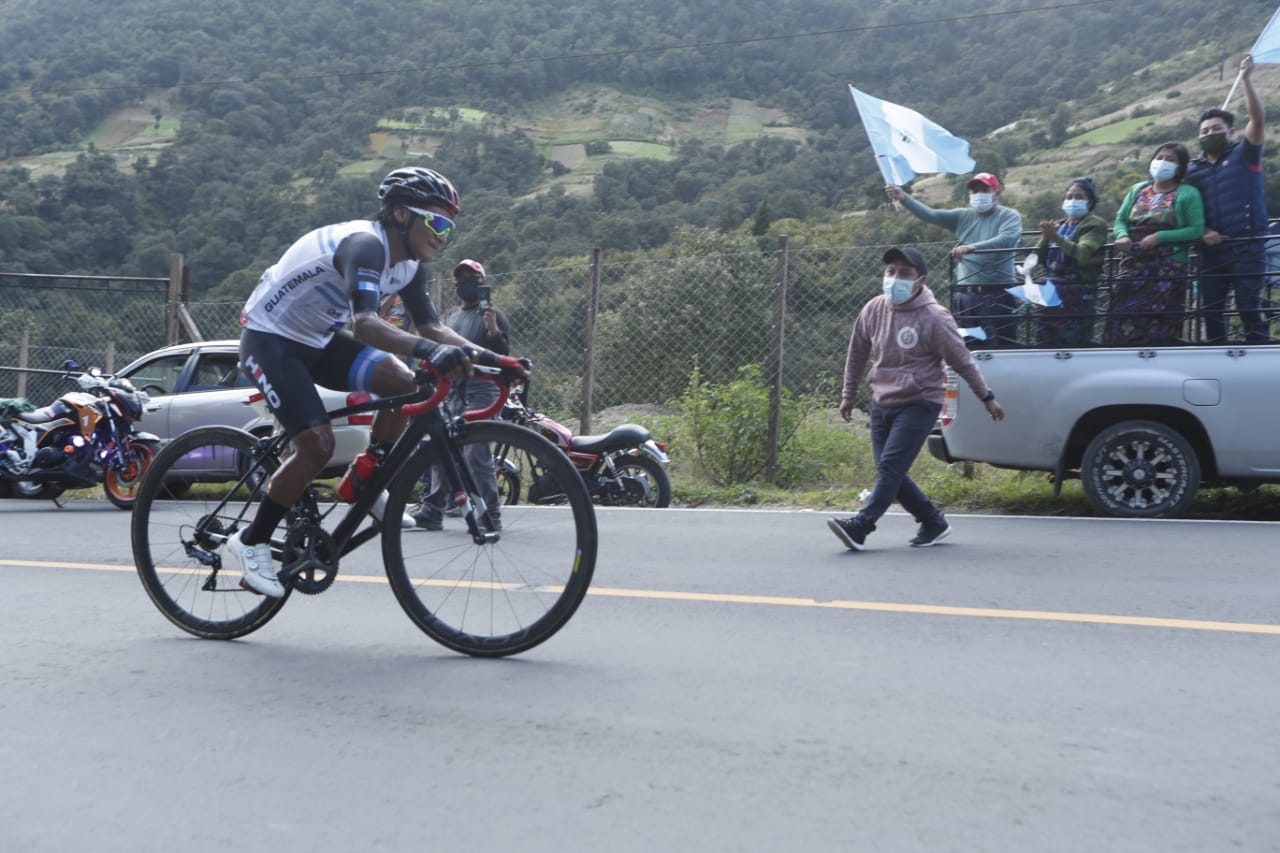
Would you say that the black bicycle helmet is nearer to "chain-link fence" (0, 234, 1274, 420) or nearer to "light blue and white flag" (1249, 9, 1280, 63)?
"light blue and white flag" (1249, 9, 1280, 63)

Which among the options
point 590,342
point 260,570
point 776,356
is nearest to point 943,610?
point 260,570

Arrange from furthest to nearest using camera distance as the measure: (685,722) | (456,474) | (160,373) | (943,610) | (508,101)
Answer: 1. (508,101)
2. (160,373)
3. (943,610)
4. (456,474)
5. (685,722)

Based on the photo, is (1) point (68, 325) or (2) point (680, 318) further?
(1) point (68, 325)

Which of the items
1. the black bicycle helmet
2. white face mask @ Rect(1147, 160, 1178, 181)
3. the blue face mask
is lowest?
the black bicycle helmet

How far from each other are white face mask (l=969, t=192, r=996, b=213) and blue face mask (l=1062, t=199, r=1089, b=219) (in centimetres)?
71

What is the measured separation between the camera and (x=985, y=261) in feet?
33.5

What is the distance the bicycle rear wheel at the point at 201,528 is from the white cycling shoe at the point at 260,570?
16 centimetres

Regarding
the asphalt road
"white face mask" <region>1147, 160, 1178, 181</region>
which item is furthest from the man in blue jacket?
the asphalt road

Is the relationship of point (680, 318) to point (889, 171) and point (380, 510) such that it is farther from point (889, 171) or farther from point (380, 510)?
point (380, 510)

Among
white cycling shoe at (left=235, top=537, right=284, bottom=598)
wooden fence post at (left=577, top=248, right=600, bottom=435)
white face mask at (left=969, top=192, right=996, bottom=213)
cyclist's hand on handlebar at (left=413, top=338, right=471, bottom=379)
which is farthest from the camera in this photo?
wooden fence post at (left=577, top=248, right=600, bottom=435)

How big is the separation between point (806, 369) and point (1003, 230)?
292cm

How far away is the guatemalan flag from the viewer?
10.8 m

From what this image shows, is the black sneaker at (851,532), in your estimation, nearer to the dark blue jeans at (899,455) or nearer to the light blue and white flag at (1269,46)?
the dark blue jeans at (899,455)

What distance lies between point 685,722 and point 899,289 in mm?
4548
